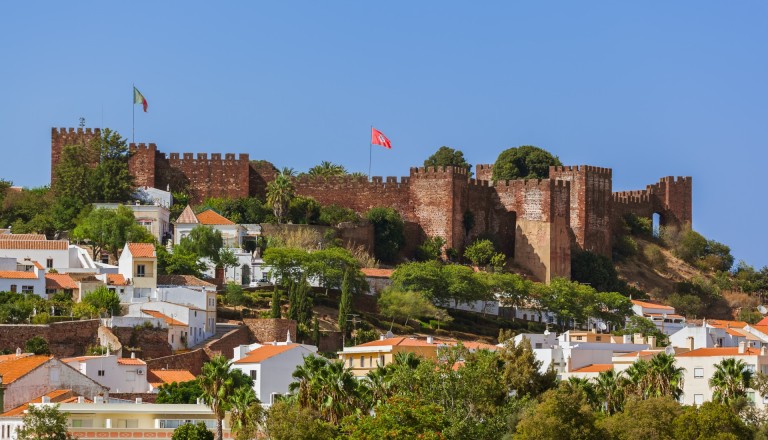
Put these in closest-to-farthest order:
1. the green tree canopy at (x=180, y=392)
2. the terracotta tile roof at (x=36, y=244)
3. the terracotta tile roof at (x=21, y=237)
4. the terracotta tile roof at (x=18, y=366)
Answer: the green tree canopy at (x=180, y=392)
the terracotta tile roof at (x=18, y=366)
the terracotta tile roof at (x=36, y=244)
the terracotta tile roof at (x=21, y=237)

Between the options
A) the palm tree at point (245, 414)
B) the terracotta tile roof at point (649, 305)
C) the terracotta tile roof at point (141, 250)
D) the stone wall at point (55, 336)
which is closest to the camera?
the palm tree at point (245, 414)

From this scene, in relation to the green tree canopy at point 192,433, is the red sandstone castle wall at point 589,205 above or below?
above

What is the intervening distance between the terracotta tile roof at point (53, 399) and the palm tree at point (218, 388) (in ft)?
20.9

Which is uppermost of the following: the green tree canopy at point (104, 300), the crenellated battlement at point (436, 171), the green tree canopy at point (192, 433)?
the crenellated battlement at point (436, 171)

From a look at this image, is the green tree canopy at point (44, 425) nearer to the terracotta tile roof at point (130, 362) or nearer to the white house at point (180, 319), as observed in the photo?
the terracotta tile roof at point (130, 362)

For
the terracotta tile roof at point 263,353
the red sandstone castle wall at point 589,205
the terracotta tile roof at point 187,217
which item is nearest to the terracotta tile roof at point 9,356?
the terracotta tile roof at point 263,353

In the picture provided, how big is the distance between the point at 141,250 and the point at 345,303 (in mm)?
8401

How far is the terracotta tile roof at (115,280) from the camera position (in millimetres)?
82688

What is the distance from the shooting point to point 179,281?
86.0 m

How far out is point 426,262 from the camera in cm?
9525

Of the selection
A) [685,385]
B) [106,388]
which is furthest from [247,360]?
A: [685,385]

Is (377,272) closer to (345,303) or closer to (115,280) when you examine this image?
(345,303)

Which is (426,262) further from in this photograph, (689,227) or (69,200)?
(689,227)

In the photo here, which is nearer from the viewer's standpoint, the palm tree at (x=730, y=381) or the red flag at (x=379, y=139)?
the palm tree at (x=730, y=381)
